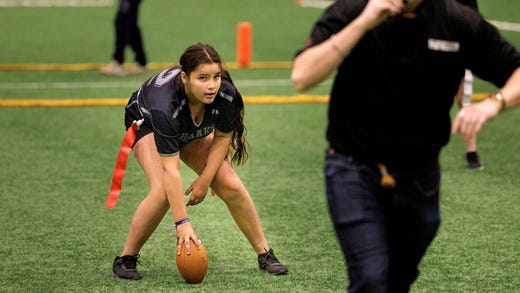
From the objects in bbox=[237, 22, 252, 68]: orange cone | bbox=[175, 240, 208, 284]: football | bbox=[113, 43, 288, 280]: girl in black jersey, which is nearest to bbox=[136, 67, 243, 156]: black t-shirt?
bbox=[113, 43, 288, 280]: girl in black jersey

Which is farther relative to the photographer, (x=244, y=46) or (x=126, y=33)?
(x=244, y=46)

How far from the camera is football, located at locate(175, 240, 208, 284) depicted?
6.29 m

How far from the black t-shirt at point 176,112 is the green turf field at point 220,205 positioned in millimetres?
939

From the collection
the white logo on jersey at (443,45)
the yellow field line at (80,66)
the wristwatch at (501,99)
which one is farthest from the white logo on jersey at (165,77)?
the yellow field line at (80,66)

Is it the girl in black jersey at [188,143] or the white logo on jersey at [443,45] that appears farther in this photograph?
the girl in black jersey at [188,143]

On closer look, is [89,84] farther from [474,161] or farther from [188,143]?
[188,143]

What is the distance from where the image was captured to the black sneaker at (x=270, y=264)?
21.7 ft

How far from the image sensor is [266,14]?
976 inches

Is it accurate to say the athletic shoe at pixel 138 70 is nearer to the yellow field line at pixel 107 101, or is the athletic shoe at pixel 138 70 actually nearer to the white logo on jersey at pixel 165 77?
the yellow field line at pixel 107 101

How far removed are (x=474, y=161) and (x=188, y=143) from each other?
4130mm

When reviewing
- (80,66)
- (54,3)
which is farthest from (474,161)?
(54,3)

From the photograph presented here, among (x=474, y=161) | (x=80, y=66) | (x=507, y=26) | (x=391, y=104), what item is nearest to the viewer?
(x=391, y=104)

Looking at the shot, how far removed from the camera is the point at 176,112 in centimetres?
604

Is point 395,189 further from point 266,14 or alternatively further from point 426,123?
point 266,14
